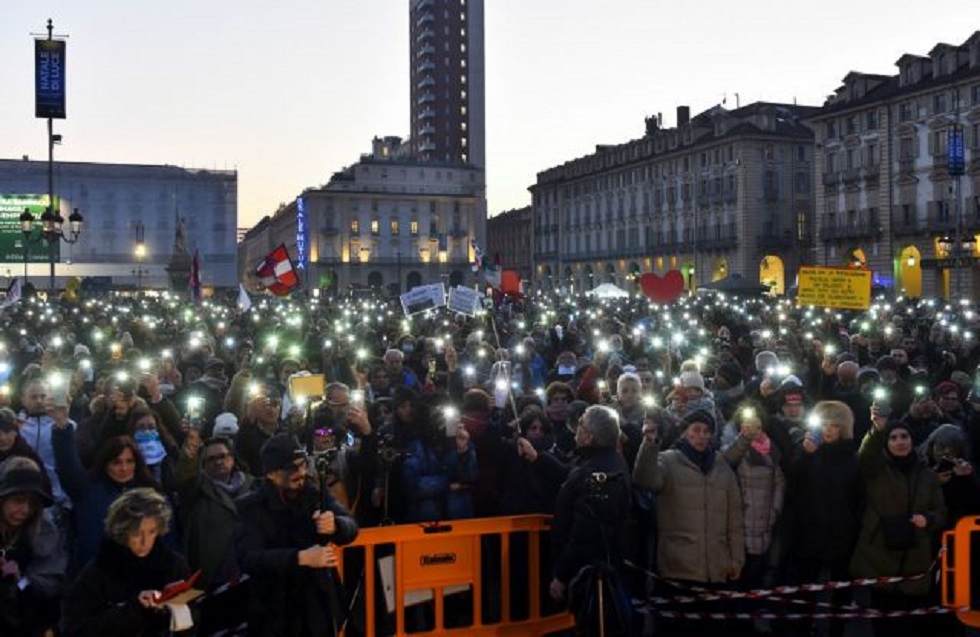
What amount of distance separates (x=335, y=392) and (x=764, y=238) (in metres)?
67.8

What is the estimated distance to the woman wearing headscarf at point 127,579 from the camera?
445 centimetres

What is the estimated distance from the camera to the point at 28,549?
5492 millimetres

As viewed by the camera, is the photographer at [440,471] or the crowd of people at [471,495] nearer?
the crowd of people at [471,495]

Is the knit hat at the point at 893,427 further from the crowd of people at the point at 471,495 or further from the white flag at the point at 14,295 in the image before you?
the white flag at the point at 14,295

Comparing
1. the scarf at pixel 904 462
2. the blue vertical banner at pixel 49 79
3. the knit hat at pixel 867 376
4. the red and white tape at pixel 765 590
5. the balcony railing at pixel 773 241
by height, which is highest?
the balcony railing at pixel 773 241

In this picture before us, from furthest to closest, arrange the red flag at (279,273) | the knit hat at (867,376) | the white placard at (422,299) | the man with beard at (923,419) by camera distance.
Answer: the red flag at (279,273), the white placard at (422,299), the knit hat at (867,376), the man with beard at (923,419)

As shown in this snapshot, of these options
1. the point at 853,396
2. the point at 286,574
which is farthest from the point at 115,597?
the point at 853,396

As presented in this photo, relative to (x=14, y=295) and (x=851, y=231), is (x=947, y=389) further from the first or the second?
(x=851, y=231)

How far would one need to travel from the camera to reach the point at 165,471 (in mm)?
7273

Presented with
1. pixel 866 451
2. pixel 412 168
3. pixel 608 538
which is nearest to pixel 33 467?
pixel 608 538

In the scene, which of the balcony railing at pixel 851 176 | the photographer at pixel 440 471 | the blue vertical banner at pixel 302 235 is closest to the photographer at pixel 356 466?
the photographer at pixel 440 471

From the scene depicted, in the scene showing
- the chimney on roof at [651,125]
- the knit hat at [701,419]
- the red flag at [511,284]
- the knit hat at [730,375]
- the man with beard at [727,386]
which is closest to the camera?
the knit hat at [701,419]

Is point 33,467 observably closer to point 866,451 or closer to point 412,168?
point 866,451

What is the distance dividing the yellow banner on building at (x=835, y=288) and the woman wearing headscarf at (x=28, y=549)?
13.1m
